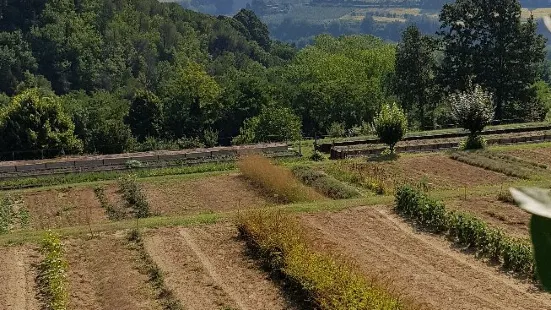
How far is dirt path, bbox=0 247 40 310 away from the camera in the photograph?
10.2 meters

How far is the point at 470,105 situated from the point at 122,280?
14726 millimetres

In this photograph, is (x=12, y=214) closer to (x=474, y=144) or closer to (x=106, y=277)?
(x=106, y=277)

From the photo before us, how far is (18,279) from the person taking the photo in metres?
11.2

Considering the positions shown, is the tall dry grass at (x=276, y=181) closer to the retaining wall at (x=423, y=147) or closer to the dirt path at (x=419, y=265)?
the dirt path at (x=419, y=265)

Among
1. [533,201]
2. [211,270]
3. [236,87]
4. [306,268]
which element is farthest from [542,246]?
[236,87]

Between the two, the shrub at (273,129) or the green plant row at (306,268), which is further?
the shrub at (273,129)

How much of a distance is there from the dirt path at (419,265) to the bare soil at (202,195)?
127 inches

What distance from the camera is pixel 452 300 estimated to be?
959 cm

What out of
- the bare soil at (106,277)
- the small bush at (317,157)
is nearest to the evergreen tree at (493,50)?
the small bush at (317,157)

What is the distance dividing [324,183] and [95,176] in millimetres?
7987

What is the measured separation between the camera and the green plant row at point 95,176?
20719mm

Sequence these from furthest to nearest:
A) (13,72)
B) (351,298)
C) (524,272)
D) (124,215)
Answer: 1. (13,72)
2. (124,215)
3. (524,272)
4. (351,298)

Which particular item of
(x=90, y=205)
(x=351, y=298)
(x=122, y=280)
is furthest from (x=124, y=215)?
(x=351, y=298)

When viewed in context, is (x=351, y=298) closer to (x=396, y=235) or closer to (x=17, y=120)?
(x=396, y=235)
